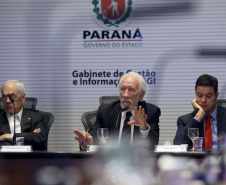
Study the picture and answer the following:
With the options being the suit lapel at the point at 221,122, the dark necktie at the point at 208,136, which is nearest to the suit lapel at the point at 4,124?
the dark necktie at the point at 208,136

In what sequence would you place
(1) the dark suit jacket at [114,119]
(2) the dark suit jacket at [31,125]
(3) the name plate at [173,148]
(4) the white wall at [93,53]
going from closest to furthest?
1. (3) the name plate at [173,148]
2. (1) the dark suit jacket at [114,119]
3. (2) the dark suit jacket at [31,125]
4. (4) the white wall at [93,53]

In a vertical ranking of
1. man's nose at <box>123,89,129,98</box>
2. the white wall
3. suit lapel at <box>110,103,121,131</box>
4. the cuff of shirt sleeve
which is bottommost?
the cuff of shirt sleeve

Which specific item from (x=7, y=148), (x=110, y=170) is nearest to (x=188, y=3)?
(x=7, y=148)

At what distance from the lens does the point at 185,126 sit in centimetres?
369

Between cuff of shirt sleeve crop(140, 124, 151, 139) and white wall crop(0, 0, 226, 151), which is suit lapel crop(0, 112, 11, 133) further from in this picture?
white wall crop(0, 0, 226, 151)

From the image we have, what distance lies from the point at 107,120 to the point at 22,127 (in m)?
0.87

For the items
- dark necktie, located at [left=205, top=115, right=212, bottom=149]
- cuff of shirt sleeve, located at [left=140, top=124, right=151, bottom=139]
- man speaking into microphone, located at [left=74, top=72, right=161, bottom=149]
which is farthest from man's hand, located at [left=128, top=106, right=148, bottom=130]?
dark necktie, located at [left=205, top=115, right=212, bottom=149]

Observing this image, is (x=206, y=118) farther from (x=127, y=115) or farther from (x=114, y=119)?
(x=114, y=119)

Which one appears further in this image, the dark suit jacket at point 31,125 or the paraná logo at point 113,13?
the paraná logo at point 113,13

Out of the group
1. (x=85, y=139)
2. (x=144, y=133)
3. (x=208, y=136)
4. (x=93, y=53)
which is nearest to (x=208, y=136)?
(x=208, y=136)

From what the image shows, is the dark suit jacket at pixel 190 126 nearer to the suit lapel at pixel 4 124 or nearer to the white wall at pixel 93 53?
the suit lapel at pixel 4 124

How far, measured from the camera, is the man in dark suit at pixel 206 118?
3633mm

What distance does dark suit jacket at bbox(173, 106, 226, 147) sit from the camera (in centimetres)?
356

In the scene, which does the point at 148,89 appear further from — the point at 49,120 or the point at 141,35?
the point at 49,120
